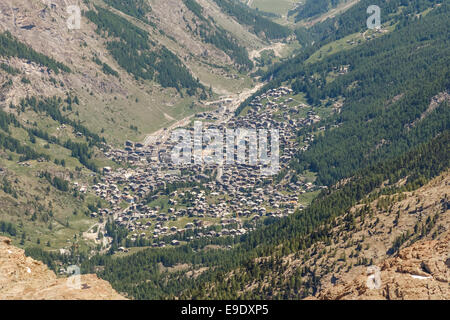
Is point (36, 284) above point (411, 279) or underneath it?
above

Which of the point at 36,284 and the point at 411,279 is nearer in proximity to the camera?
the point at 411,279

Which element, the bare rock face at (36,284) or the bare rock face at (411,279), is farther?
the bare rock face at (36,284)
